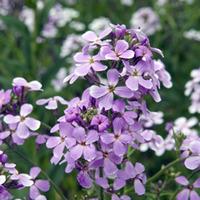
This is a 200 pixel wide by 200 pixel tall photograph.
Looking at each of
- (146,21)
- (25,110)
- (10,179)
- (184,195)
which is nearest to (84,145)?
(10,179)

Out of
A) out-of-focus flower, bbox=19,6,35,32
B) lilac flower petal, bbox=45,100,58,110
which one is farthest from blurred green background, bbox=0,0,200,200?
lilac flower petal, bbox=45,100,58,110

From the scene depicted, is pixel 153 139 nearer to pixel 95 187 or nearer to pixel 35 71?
pixel 95 187

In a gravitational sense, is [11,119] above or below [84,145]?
below

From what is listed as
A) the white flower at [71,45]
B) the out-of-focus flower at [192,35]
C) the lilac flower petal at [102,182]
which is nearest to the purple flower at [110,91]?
the lilac flower petal at [102,182]

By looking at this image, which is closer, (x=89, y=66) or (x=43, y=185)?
(x=89, y=66)

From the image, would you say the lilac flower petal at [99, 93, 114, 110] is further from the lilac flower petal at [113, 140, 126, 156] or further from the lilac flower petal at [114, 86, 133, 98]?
the lilac flower petal at [113, 140, 126, 156]

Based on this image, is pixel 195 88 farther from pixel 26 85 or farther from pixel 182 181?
pixel 26 85

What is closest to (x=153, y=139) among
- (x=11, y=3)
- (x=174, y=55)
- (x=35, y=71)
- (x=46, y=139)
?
(x=46, y=139)

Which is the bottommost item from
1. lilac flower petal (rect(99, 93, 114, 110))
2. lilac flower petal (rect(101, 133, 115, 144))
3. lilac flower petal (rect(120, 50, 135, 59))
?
lilac flower petal (rect(101, 133, 115, 144))
